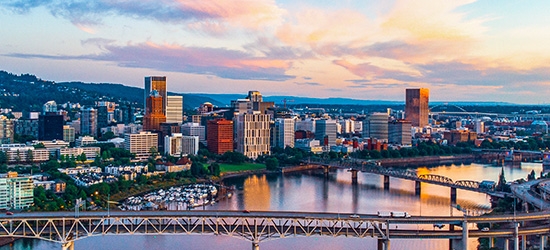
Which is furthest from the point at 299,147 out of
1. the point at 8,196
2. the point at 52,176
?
the point at 8,196

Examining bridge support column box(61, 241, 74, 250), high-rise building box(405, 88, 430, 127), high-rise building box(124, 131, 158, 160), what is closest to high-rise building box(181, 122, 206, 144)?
high-rise building box(124, 131, 158, 160)

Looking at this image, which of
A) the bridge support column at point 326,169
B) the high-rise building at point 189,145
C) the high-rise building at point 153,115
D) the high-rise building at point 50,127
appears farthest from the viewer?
the high-rise building at point 153,115

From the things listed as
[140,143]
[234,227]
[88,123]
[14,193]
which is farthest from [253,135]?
[234,227]

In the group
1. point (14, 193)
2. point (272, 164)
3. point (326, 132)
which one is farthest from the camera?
point (326, 132)

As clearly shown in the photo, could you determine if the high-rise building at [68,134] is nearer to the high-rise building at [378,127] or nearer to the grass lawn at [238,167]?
the grass lawn at [238,167]

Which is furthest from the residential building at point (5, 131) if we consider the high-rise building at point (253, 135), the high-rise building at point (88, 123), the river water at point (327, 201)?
the river water at point (327, 201)

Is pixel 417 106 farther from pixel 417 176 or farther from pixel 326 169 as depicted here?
pixel 417 176
